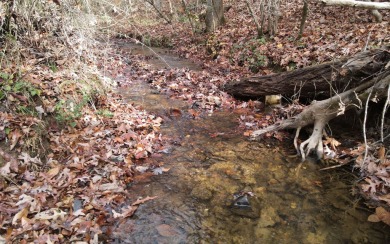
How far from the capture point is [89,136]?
18.4 ft

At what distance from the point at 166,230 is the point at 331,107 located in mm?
4301

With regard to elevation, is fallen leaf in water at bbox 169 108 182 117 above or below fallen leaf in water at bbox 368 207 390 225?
above

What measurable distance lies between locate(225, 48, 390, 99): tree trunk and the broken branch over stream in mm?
111

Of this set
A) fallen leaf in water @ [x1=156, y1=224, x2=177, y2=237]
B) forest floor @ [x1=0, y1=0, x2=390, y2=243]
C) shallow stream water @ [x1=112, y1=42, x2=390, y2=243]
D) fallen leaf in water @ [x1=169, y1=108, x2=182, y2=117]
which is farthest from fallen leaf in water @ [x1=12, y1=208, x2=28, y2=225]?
fallen leaf in water @ [x1=169, y1=108, x2=182, y2=117]

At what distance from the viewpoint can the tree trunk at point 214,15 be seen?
15.6m

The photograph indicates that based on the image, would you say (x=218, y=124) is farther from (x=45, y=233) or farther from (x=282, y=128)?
(x=45, y=233)

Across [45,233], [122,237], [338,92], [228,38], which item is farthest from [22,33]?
[228,38]

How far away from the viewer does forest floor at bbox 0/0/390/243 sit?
386 cm

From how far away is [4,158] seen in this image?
4.28m

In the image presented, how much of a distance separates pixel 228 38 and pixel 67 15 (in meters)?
9.10

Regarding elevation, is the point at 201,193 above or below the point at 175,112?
below

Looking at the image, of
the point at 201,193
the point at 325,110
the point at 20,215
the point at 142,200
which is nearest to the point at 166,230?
the point at 142,200

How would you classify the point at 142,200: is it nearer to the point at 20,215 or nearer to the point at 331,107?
the point at 20,215

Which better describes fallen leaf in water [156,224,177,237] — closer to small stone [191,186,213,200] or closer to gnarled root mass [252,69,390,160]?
small stone [191,186,213,200]
